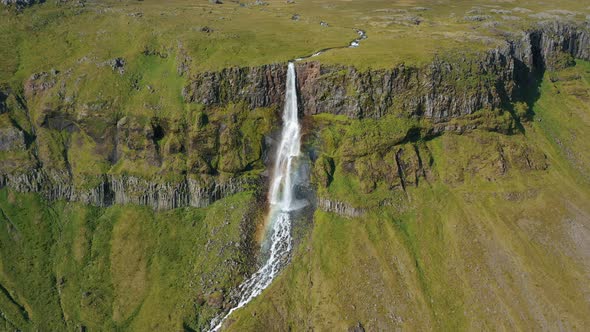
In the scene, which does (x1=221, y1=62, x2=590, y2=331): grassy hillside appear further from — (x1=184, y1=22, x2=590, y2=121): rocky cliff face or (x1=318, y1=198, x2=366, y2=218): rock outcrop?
(x1=184, y1=22, x2=590, y2=121): rocky cliff face

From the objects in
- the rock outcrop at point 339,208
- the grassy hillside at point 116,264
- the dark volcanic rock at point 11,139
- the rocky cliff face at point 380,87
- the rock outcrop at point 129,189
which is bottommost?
the grassy hillside at point 116,264

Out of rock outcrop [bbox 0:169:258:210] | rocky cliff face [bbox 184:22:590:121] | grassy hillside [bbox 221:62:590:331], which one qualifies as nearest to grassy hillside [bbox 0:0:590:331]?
grassy hillside [bbox 221:62:590:331]

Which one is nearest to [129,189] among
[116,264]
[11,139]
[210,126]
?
[116,264]

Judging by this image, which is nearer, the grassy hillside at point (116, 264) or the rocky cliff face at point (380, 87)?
the grassy hillside at point (116, 264)

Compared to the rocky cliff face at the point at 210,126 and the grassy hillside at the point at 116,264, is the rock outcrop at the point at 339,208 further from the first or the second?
the grassy hillside at the point at 116,264

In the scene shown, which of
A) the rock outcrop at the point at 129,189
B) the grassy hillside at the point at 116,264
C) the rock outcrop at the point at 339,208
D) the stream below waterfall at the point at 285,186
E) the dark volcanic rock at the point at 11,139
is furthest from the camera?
the dark volcanic rock at the point at 11,139

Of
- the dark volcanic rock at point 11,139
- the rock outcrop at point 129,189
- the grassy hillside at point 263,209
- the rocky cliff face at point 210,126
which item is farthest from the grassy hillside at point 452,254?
the dark volcanic rock at point 11,139

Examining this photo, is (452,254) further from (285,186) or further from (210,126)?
(210,126)
